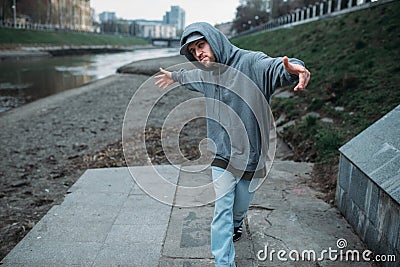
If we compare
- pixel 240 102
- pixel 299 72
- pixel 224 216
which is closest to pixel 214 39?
pixel 240 102

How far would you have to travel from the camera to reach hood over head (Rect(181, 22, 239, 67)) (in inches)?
101

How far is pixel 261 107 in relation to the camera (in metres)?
2.62

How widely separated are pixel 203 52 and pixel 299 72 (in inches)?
27.3

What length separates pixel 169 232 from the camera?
3.31m

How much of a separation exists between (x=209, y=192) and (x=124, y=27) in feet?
476

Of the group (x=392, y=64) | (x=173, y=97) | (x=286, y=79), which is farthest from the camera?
(x=173, y=97)

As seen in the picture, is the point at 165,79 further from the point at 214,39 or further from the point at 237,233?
the point at 237,233

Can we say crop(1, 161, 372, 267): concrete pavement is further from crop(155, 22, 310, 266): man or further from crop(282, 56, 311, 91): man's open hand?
crop(282, 56, 311, 91): man's open hand

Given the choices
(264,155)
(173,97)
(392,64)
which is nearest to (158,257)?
(264,155)

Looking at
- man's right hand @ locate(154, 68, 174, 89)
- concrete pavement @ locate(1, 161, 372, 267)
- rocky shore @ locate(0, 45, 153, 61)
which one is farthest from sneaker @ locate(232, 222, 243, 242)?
rocky shore @ locate(0, 45, 153, 61)

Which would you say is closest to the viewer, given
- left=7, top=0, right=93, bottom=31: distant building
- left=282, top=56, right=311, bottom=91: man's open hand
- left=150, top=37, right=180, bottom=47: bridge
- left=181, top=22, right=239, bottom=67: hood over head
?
left=282, top=56, right=311, bottom=91: man's open hand

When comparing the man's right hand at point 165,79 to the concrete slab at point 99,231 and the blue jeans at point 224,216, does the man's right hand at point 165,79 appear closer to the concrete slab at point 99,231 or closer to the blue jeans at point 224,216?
the blue jeans at point 224,216

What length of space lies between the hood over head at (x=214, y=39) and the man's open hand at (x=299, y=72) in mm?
474

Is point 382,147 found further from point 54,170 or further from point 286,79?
point 54,170
